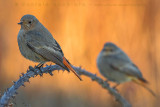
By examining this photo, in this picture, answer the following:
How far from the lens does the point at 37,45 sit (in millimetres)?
3465

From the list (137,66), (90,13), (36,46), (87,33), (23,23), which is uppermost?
(90,13)

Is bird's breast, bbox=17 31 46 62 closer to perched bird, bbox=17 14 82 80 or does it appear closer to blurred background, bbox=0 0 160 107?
perched bird, bbox=17 14 82 80

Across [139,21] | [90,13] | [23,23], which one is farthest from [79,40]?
[23,23]

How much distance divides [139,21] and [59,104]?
6.45 ft

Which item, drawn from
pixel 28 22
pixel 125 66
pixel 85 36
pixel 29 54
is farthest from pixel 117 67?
pixel 29 54

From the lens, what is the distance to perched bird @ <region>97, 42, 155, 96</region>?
5357 mm

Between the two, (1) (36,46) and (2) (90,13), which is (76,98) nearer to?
(2) (90,13)

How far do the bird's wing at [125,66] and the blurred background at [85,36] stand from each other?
15cm

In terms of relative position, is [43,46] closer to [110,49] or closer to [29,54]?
[29,54]

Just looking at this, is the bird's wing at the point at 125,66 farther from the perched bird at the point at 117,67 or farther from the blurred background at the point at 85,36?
the blurred background at the point at 85,36

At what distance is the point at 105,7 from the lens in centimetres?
527

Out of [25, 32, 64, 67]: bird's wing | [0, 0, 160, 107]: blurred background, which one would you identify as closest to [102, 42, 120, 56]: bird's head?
[0, 0, 160, 107]: blurred background

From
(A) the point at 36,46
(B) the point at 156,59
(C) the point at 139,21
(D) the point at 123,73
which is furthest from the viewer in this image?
(D) the point at 123,73

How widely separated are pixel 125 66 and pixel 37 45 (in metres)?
2.64
